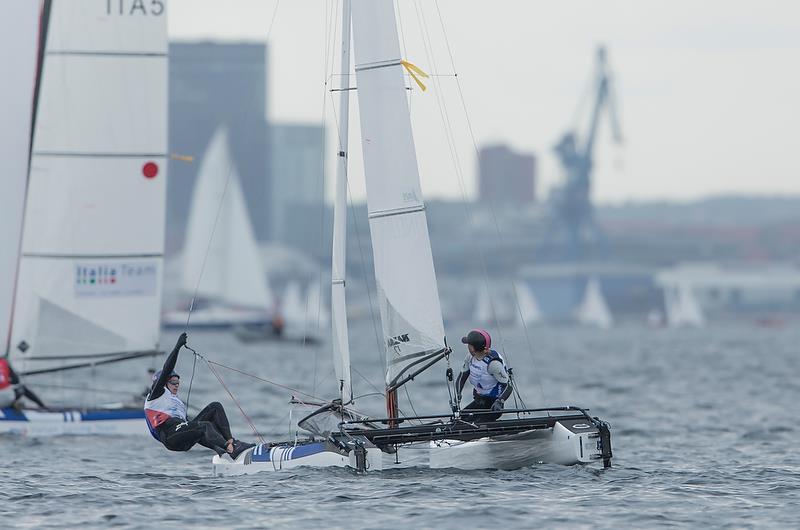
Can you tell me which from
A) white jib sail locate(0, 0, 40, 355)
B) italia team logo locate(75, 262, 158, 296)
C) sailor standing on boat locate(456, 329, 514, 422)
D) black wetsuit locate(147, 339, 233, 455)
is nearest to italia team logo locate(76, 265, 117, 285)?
italia team logo locate(75, 262, 158, 296)

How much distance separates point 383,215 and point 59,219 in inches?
293

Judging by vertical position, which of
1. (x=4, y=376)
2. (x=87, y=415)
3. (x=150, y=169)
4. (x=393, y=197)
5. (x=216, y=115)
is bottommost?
(x=87, y=415)

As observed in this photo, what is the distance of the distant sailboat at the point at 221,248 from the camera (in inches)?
2594

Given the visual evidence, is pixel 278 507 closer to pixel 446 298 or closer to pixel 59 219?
pixel 59 219

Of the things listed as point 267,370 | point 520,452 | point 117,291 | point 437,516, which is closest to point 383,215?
point 520,452

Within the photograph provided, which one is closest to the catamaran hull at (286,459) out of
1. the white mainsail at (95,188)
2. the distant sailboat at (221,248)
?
the white mainsail at (95,188)

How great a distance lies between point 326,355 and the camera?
61688mm

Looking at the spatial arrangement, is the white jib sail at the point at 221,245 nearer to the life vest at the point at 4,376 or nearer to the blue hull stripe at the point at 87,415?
the life vest at the point at 4,376

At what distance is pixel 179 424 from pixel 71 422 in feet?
17.8

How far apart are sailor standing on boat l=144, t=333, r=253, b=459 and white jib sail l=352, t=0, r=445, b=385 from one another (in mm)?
1816

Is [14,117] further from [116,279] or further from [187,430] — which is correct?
[187,430]

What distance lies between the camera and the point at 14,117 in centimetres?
2206

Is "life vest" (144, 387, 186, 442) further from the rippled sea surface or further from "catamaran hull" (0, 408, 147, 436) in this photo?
"catamaran hull" (0, 408, 147, 436)

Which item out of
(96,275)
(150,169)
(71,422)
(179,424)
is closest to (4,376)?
(71,422)
